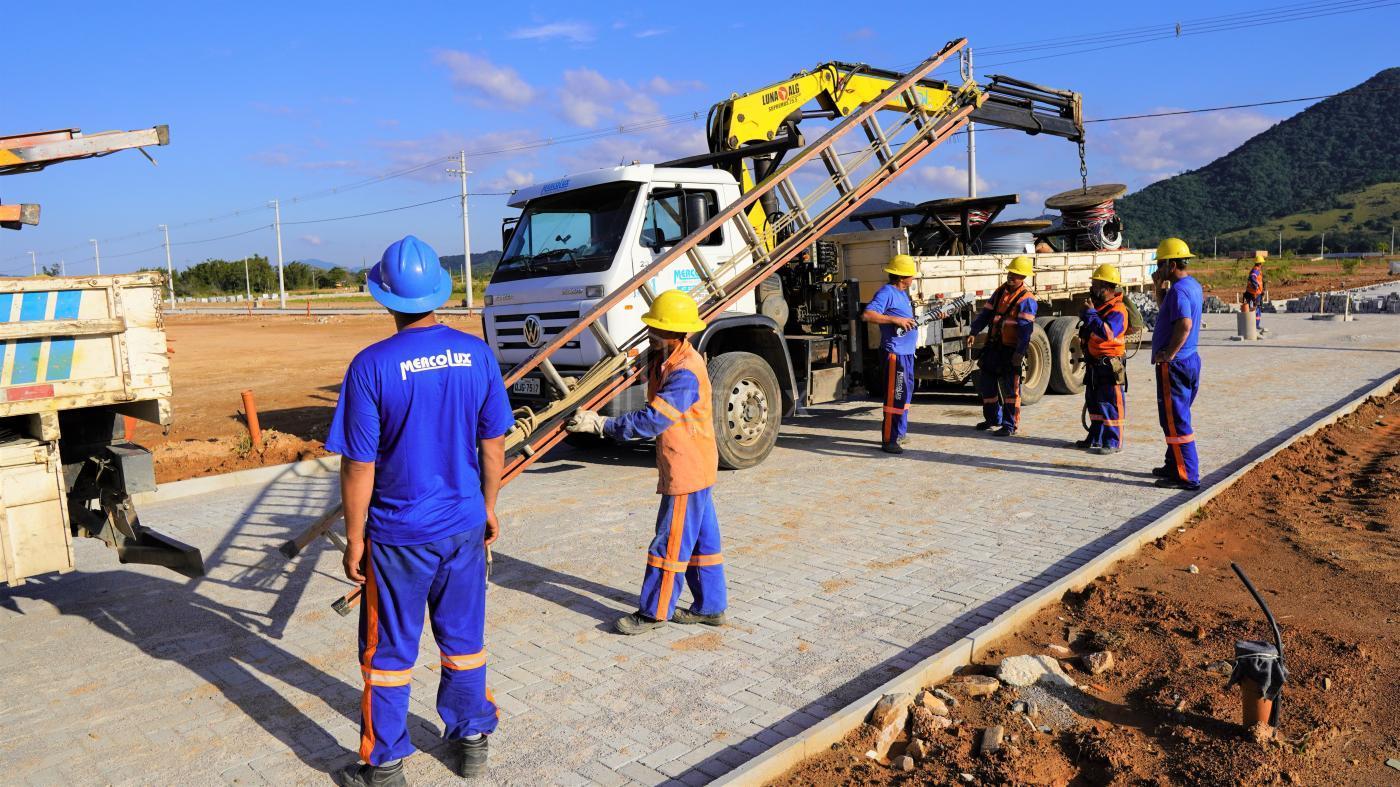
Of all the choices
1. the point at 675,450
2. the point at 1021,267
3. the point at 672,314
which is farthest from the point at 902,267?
the point at 675,450

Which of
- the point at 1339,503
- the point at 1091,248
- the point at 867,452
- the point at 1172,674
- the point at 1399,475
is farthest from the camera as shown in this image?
the point at 1091,248

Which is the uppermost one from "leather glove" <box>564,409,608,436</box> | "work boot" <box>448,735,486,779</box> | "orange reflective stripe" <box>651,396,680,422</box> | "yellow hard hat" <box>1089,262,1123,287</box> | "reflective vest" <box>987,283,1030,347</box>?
"yellow hard hat" <box>1089,262,1123,287</box>

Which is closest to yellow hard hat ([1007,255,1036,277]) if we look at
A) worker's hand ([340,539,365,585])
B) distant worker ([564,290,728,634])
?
distant worker ([564,290,728,634])

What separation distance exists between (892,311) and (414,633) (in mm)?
6527

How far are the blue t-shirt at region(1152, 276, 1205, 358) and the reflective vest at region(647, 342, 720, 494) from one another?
4223mm

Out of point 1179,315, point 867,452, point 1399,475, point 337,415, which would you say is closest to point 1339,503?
point 1399,475

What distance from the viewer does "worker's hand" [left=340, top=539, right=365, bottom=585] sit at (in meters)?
3.26

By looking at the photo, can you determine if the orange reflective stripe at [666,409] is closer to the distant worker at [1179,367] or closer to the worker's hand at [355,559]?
the worker's hand at [355,559]

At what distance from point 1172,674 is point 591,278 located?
5.35 metres

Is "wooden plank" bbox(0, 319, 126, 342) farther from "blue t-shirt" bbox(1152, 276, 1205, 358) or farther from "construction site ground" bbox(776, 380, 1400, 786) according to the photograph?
"blue t-shirt" bbox(1152, 276, 1205, 358)

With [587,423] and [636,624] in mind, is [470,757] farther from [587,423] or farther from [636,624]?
[587,423]

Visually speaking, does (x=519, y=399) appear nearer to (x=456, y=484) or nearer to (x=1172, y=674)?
(x=456, y=484)

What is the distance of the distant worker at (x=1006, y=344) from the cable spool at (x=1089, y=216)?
4.43 meters

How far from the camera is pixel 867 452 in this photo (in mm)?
9367
